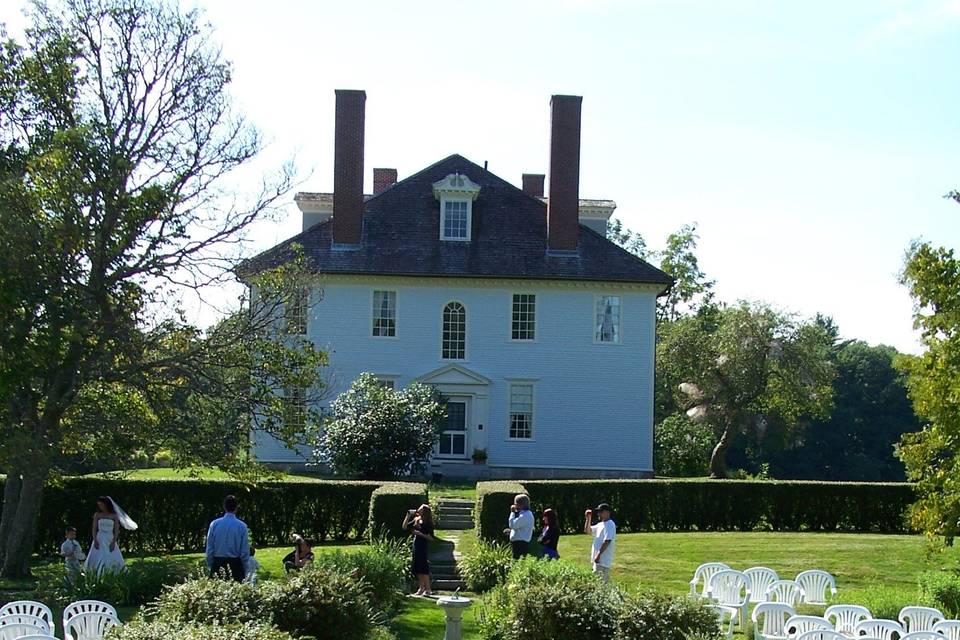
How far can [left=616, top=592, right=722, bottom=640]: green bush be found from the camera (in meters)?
11.7

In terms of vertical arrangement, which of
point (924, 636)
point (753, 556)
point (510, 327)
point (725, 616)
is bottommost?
point (725, 616)

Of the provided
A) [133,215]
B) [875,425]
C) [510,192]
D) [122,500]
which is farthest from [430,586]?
[875,425]

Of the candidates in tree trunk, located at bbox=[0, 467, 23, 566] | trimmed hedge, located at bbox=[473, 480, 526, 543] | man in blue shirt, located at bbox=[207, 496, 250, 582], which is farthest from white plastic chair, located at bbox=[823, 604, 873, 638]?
tree trunk, located at bbox=[0, 467, 23, 566]

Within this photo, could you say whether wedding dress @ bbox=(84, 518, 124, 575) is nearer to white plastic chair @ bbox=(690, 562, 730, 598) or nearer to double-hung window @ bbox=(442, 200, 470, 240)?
white plastic chair @ bbox=(690, 562, 730, 598)

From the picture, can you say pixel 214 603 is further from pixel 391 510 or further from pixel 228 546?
pixel 391 510

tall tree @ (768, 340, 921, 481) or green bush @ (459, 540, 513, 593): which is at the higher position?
tall tree @ (768, 340, 921, 481)

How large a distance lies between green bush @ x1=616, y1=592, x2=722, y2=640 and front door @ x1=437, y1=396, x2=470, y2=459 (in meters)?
26.6

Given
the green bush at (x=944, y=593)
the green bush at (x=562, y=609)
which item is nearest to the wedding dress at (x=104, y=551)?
the green bush at (x=562, y=609)

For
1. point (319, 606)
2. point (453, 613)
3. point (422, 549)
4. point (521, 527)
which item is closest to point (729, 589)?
point (521, 527)

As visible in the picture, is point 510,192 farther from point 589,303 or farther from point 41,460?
point 41,460

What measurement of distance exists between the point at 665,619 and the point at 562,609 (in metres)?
1.19

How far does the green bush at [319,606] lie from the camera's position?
11.8 m

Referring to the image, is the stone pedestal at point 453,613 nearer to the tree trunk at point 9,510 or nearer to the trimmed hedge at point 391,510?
the trimmed hedge at point 391,510

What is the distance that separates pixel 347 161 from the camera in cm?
3841
